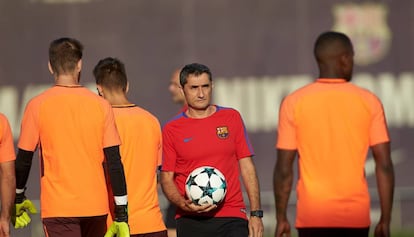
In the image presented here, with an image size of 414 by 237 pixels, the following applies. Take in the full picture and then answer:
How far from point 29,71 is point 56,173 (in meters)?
6.81

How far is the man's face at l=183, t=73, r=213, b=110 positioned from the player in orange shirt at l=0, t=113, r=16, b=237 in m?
1.34

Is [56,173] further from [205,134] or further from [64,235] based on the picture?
[205,134]

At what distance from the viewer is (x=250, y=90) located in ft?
49.0

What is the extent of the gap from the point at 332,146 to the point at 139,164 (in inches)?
71.7

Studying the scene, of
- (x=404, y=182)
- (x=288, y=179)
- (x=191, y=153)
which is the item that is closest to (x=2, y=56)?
(x=404, y=182)

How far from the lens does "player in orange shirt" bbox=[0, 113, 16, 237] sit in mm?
8711

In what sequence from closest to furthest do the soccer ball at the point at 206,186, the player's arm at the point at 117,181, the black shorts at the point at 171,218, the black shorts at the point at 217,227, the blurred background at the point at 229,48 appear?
the player's arm at the point at 117,181 → the soccer ball at the point at 206,186 → the black shorts at the point at 217,227 → the black shorts at the point at 171,218 → the blurred background at the point at 229,48

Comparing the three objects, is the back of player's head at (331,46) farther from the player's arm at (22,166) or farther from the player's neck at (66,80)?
the player's arm at (22,166)

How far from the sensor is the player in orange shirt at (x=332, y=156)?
7676 mm

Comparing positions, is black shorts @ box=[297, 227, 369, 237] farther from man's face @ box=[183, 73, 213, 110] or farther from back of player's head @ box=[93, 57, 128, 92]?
back of player's head @ box=[93, 57, 128, 92]

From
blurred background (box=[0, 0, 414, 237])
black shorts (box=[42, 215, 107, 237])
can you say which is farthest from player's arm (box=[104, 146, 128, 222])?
blurred background (box=[0, 0, 414, 237])

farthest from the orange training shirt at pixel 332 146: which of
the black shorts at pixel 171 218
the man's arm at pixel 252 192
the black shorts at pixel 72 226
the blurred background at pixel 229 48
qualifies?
the blurred background at pixel 229 48

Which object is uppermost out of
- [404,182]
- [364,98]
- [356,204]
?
[364,98]

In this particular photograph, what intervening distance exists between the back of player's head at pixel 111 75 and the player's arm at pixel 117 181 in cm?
90
